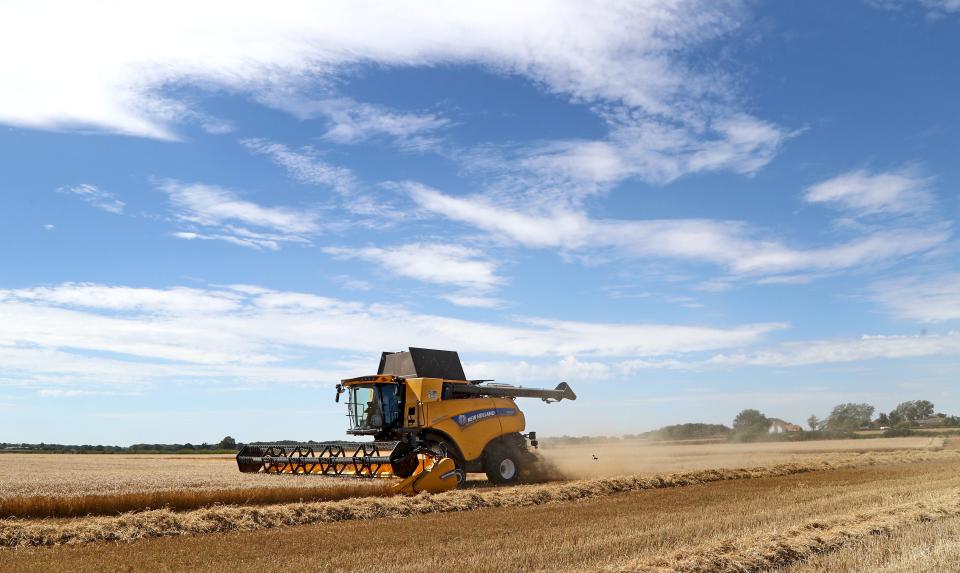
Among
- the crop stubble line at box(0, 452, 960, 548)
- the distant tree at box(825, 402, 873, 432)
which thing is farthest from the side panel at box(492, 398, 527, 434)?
the distant tree at box(825, 402, 873, 432)

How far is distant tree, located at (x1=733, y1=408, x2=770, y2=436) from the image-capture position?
4878cm

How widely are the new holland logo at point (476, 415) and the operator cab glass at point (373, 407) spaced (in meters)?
1.50

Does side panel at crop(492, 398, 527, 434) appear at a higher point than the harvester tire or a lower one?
higher

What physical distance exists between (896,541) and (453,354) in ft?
39.7

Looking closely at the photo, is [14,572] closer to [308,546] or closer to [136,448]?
[308,546]

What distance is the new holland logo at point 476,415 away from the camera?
18609mm

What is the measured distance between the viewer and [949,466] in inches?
939

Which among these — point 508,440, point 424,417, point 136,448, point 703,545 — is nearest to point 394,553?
point 703,545

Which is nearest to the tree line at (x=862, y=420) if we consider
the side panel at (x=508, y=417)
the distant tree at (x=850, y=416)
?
the distant tree at (x=850, y=416)

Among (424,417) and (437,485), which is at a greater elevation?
(424,417)

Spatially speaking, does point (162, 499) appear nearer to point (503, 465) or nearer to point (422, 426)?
point (422, 426)

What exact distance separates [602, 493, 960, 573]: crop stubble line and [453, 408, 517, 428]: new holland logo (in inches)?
365

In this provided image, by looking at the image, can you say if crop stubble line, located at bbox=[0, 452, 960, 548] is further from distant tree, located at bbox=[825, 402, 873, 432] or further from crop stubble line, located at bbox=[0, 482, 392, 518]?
distant tree, located at bbox=[825, 402, 873, 432]

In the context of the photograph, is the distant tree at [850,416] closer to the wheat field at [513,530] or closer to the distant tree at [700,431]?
the distant tree at [700,431]
